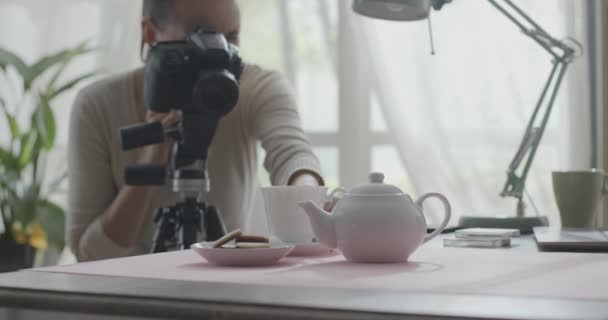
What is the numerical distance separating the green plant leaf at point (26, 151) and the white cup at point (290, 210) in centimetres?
207

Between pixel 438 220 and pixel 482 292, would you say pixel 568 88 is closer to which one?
pixel 438 220

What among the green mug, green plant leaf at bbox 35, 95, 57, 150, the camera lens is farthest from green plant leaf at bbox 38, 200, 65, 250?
the green mug

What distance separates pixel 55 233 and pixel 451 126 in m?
1.45

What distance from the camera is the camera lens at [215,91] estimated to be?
49.1 inches

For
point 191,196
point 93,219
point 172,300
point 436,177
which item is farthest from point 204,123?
point 436,177

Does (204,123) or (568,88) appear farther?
(568,88)

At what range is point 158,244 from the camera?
1.28 meters

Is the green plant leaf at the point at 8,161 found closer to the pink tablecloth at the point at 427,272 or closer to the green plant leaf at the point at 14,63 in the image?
the green plant leaf at the point at 14,63

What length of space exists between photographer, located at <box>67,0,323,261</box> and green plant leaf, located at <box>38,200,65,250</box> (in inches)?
39.6

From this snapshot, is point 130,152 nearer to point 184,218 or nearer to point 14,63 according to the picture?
point 184,218

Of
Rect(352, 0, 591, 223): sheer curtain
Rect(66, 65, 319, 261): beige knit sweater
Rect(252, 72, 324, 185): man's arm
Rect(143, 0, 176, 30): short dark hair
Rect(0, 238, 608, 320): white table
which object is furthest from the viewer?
Rect(352, 0, 591, 223): sheer curtain

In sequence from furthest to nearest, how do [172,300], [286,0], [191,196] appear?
[286,0] < [191,196] < [172,300]

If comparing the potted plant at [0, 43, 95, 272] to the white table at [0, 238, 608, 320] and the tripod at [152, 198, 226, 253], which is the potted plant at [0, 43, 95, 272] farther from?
the white table at [0, 238, 608, 320]

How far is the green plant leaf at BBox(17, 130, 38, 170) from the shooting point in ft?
9.70
